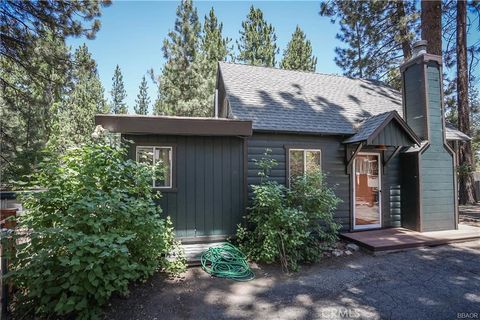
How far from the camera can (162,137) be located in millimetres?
5414

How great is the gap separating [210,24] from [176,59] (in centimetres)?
350

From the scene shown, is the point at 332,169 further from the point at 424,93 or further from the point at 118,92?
the point at 118,92

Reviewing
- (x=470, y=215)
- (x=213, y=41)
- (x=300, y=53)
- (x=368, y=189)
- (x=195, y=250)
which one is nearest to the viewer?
(x=195, y=250)

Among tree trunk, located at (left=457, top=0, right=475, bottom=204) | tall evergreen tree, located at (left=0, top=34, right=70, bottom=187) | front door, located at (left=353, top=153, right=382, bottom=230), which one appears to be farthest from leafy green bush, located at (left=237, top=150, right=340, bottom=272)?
tree trunk, located at (left=457, top=0, right=475, bottom=204)

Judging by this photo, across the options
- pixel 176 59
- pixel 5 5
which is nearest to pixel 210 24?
pixel 176 59

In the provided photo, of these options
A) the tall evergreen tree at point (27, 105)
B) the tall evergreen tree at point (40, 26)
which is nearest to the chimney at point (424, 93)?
the tall evergreen tree at point (40, 26)

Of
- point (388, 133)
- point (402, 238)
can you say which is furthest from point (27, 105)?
point (402, 238)

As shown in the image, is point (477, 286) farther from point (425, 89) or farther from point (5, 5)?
point (5, 5)

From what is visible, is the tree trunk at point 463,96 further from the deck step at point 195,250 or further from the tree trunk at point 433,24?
the deck step at point 195,250

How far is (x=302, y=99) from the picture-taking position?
775 cm

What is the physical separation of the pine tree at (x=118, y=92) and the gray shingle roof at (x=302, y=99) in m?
23.1

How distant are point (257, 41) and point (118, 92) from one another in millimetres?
17714

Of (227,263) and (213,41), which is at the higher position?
(213,41)

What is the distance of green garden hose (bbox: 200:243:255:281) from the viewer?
439cm
